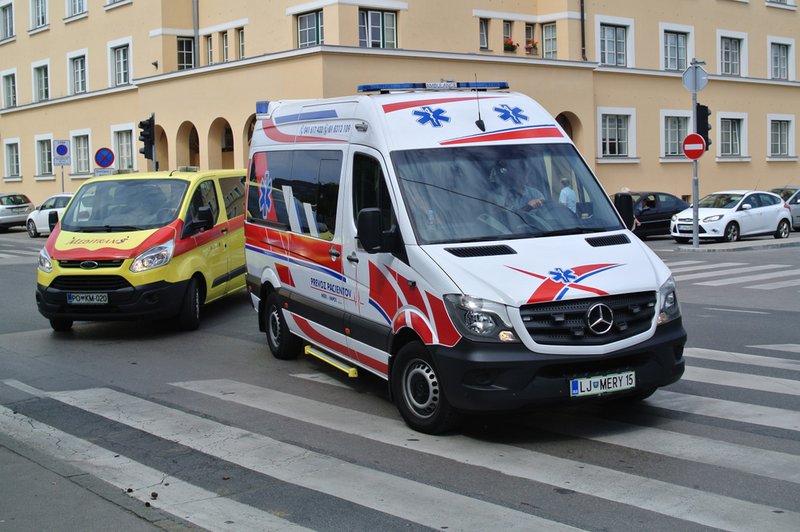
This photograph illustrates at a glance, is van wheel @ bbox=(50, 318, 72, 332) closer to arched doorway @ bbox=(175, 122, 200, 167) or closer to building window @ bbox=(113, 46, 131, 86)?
arched doorway @ bbox=(175, 122, 200, 167)

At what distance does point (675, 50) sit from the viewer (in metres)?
39.1

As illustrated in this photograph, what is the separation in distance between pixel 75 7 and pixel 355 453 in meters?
41.8

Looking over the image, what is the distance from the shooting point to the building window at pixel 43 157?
157 ft

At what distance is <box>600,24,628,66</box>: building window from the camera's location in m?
36.7

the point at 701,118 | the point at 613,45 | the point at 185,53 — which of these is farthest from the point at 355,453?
the point at 185,53

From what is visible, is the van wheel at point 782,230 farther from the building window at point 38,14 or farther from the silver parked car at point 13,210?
the building window at point 38,14

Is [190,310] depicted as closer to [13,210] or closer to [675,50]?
[675,50]

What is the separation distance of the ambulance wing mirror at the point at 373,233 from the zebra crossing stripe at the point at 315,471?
4.73 ft

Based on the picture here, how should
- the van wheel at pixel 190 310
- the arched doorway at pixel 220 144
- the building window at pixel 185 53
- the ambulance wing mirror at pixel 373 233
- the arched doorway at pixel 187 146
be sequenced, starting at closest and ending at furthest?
1. the ambulance wing mirror at pixel 373 233
2. the van wheel at pixel 190 310
3. the arched doorway at pixel 220 144
4. the arched doorway at pixel 187 146
5. the building window at pixel 185 53

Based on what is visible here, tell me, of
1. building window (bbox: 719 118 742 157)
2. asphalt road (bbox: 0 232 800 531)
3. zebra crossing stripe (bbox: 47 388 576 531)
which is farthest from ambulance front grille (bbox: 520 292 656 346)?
building window (bbox: 719 118 742 157)

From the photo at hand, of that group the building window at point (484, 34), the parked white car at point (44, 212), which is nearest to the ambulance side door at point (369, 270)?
the building window at point (484, 34)

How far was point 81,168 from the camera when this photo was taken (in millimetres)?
44594

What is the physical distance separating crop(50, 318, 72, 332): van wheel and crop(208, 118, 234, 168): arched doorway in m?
22.0

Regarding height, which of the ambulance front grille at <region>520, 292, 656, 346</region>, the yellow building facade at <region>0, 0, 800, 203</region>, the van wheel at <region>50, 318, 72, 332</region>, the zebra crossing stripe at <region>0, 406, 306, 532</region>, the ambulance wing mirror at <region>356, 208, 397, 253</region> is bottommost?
the zebra crossing stripe at <region>0, 406, 306, 532</region>
